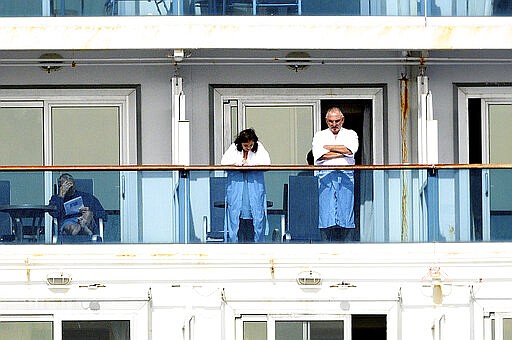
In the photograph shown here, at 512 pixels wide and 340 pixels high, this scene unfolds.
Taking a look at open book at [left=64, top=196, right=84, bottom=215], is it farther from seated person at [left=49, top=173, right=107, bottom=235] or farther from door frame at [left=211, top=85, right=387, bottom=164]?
door frame at [left=211, top=85, right=387, bottom=164]

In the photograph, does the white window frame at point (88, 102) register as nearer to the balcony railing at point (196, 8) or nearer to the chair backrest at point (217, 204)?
the balcony railing at point (196, 8)

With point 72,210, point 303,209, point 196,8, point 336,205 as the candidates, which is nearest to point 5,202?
point 72,210

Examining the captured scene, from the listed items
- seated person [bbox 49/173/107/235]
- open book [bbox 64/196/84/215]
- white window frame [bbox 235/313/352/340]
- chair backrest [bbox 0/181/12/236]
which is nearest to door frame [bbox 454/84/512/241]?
white window frame [bbox 235/313/352/340]

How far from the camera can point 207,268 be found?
27.8 meters

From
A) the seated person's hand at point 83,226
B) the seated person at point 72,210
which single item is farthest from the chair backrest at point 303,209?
the seated person's hand at point 83,226

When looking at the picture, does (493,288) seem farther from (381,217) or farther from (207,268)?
(207,268)

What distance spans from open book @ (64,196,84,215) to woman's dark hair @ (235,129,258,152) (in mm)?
2384

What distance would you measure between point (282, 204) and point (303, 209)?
299 millimetres

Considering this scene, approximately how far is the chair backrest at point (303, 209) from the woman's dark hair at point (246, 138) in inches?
35.1

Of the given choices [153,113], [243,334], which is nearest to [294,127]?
[153,113]

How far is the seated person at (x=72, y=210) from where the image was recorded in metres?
27.8

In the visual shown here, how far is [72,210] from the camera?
27.9 metres

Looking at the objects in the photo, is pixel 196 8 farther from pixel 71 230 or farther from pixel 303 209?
pixel 71 230

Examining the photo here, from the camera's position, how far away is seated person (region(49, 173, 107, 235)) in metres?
27.8
